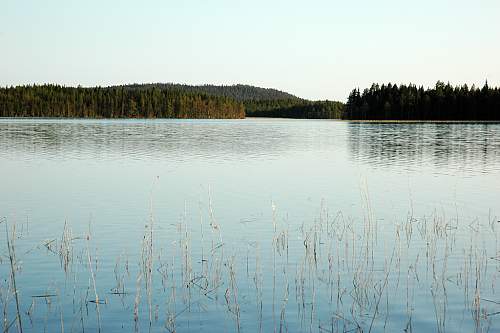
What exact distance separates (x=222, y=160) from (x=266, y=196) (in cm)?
1629

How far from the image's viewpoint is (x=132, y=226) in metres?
16.6

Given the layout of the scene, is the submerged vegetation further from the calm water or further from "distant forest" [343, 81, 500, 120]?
"distant forest" [343, 81, 500, 120]

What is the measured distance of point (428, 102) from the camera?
524ft

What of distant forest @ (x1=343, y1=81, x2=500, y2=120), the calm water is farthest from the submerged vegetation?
distant forest @ (x1=343, y1=81, x2=500, y2=120)

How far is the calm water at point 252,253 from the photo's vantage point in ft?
31.5

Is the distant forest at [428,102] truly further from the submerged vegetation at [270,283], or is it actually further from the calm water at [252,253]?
the submerged vegetation at [270,283]

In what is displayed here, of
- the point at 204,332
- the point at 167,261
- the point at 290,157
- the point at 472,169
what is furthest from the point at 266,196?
the point at 290,157

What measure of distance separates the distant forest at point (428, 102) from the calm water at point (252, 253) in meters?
137

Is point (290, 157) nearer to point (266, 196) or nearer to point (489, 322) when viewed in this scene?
point (266, 196)

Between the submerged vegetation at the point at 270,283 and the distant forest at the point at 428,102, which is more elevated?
the distant forest at the point at 428,102

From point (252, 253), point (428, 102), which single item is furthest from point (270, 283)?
point (428, 102)

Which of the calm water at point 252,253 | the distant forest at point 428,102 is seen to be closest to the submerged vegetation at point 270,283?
the calm water at point 252,253

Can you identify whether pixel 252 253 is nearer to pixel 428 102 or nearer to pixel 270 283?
pixel 270 283

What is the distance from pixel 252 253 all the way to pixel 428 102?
156 meters
